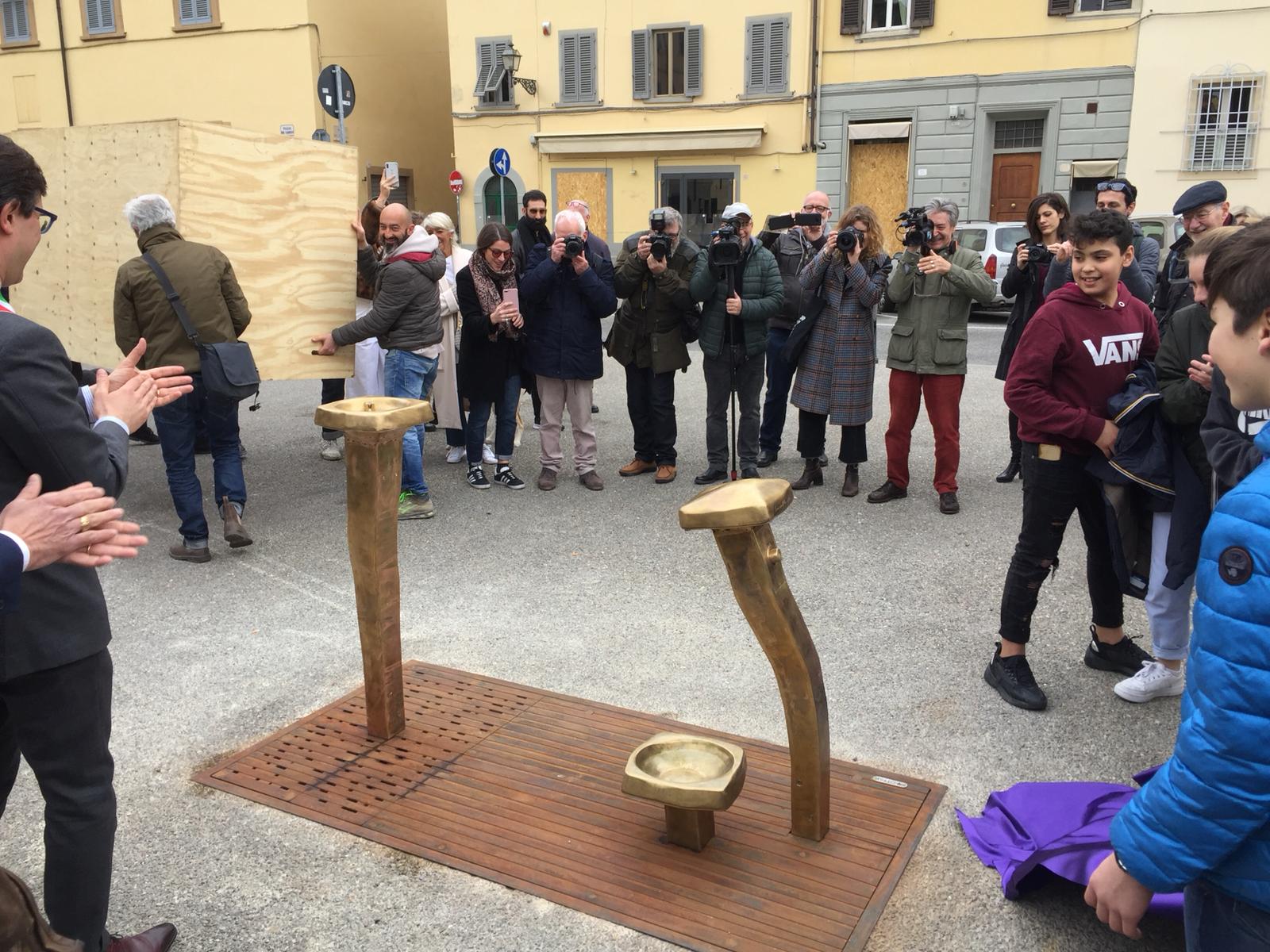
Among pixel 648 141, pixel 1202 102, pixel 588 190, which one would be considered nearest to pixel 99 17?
pixel 588 190

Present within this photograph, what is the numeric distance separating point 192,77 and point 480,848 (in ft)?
88.3

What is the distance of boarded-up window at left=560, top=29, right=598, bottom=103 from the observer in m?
24.3

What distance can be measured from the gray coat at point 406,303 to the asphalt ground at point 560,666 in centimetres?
108

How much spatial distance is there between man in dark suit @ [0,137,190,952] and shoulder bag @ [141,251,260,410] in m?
3.31

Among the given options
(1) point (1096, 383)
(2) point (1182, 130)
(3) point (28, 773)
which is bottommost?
(3) point (28, 773)

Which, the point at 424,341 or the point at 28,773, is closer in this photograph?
the point at 28,773

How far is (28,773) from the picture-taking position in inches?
136

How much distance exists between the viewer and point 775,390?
7.40 meters

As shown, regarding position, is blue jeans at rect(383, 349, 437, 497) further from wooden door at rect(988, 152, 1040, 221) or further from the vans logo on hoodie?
wooden door at rect(988, 152, 1040, 221)

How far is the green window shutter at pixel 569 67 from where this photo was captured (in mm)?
24391

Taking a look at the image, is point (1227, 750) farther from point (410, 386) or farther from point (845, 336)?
point (410, 386)

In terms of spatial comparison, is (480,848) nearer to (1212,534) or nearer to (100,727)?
(100,727)

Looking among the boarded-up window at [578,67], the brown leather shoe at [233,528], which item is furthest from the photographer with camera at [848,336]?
the boarded-up window at [578,67]

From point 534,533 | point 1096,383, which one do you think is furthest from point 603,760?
point 534,533
